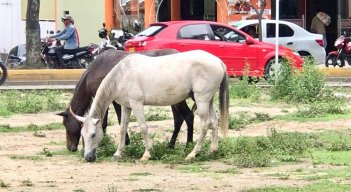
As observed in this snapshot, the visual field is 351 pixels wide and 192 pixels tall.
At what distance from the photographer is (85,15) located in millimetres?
36562

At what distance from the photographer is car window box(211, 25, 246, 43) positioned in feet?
73.5

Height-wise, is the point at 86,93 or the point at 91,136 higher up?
the point at 86,93

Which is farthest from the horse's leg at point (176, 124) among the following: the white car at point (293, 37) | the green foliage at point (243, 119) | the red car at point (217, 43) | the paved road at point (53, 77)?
the white car at point (293, 37)

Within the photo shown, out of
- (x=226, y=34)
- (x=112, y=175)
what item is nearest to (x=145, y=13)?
(x=226, y=34)

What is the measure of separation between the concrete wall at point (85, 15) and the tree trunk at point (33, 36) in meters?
9.28

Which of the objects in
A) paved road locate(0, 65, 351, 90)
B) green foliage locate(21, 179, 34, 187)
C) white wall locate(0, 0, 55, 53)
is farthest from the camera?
white wall locate(0, 0, 55, 53)

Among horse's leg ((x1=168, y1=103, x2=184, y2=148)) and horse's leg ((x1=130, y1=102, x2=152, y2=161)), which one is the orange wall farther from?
horse's leg ((x1=130, y1=102, x2=152, y2=161))

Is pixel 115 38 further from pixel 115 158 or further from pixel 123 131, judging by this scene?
pixel 115 158

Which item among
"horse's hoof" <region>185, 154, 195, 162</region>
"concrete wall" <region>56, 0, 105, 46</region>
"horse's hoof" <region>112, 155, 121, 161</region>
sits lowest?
"horse's hoof" <region>112, 155, 121, 161</region>

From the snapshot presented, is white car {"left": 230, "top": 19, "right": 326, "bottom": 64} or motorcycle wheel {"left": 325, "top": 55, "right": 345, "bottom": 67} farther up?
white car {"left": 230, "top": 19, "right": 326, "bottom": 64}

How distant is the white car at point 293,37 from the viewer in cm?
2730

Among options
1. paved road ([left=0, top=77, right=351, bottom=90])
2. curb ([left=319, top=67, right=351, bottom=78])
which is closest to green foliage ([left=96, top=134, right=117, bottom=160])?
paved road ([left=0, top=77, right=351, bottom=90])

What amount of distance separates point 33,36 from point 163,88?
15.8 m

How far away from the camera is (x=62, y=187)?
916cm
